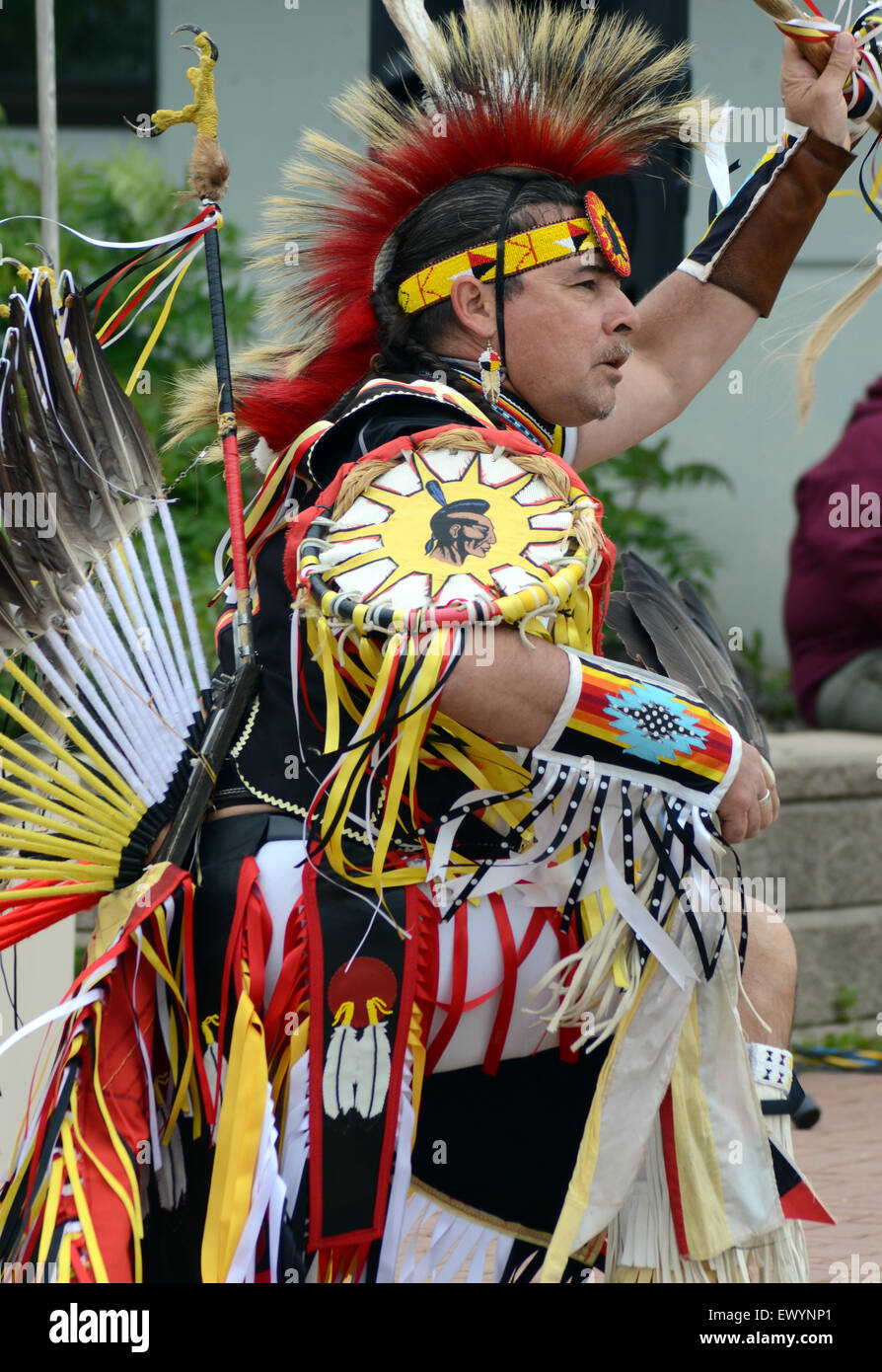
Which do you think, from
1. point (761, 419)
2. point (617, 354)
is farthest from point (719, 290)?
point (761, 419)

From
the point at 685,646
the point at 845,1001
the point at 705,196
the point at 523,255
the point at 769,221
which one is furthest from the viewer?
the point at 705,196

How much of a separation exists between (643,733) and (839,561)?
4.22 metres

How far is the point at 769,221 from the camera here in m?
2.88

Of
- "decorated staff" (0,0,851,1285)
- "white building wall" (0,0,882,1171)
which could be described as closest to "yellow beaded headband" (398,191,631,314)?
"decorated staff" (0,0,851,1285)

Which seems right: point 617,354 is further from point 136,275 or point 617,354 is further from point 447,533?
point 136,275

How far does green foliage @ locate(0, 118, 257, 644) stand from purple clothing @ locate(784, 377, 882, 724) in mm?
2120

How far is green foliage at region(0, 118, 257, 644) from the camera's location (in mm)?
5766

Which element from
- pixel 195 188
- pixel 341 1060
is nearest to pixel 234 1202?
pixel 341 1060

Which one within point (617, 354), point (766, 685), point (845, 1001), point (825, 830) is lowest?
point (845, 1001)

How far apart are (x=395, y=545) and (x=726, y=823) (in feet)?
1.87

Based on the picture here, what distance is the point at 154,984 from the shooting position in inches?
89.1
